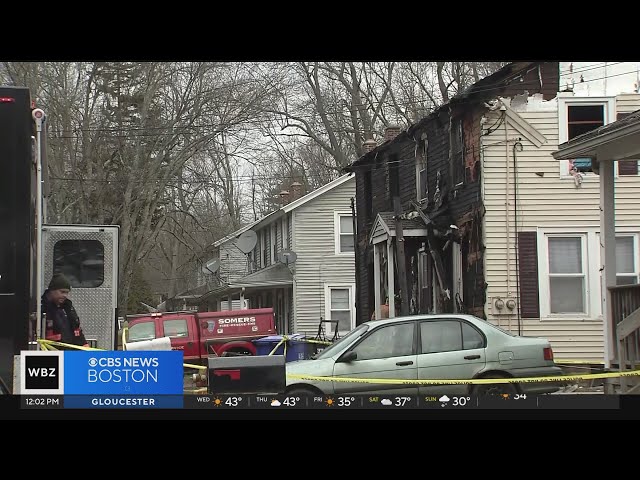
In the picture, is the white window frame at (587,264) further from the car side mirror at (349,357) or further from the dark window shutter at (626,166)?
the car side mirror at (349,357)

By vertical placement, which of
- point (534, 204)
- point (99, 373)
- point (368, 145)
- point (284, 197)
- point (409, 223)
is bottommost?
point (99, 373)

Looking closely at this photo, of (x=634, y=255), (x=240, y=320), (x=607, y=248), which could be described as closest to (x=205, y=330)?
(x=240, y=320)

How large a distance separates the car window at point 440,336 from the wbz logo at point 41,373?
3.03 m

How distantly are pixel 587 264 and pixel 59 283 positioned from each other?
4929mm

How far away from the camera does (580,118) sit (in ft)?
29.7

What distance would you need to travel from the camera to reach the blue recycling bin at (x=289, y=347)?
7.72m

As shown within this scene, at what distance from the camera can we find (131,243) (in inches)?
326

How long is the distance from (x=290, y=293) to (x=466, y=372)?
1797mm

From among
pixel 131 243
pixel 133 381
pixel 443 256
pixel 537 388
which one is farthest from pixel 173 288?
pixel 537 388

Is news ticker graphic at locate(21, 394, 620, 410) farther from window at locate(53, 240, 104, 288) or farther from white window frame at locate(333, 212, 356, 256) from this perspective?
white window frame at locate(333, 212, 356, 256)

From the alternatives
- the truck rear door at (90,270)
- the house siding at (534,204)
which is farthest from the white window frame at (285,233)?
the house siding at (534,204)

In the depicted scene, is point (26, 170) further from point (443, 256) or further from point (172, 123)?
point (443, 256)

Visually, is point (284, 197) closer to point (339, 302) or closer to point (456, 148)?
point (339, 302)

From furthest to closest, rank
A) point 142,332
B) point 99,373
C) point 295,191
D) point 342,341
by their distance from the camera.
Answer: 1. point 295,191
2. point 342,341
3. point 142,332
4. point 99,373
